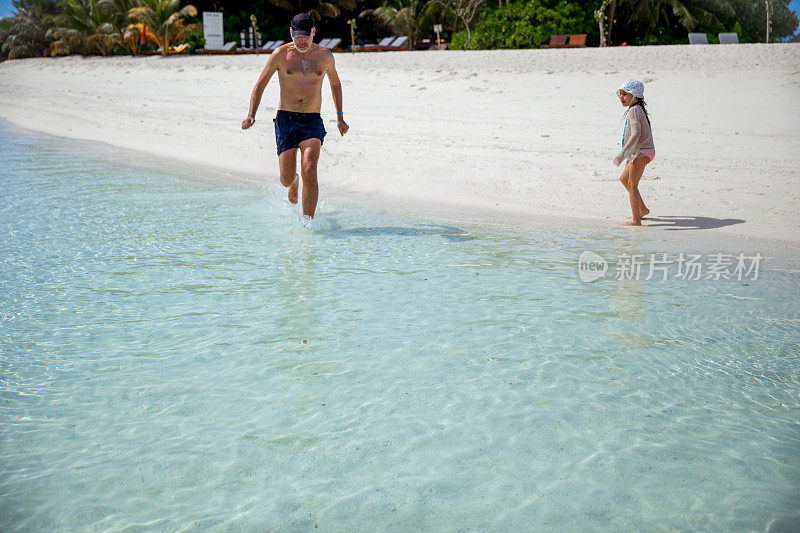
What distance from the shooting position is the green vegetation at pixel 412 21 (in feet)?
94.6

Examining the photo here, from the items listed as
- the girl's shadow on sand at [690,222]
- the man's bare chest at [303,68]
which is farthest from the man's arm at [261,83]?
the girl's shadow on sand at [690,222]

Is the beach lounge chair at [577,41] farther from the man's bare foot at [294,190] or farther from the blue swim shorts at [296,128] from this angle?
the blue swim shorts at [296,128]

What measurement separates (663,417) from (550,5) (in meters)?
29.7

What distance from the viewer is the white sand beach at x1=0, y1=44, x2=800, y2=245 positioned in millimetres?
8109

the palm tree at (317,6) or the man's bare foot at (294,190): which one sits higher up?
the palm tree at (317,6)

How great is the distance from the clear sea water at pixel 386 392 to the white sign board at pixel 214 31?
23617 mm

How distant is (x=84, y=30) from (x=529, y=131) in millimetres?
30775

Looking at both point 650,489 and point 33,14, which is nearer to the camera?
point 650,489

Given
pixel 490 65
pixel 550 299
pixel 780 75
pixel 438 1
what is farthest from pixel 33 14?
pixel 550 299

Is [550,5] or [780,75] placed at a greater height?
[550,5]

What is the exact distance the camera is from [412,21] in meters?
34.2

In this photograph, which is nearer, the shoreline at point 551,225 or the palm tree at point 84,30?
the shoreline at point 551,225

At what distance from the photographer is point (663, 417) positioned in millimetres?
3152

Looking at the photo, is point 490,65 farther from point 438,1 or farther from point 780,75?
point 438,1
